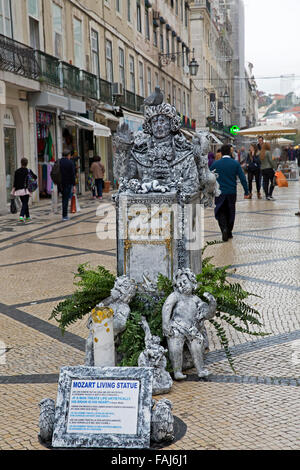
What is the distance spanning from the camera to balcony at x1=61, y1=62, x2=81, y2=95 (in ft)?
67.8

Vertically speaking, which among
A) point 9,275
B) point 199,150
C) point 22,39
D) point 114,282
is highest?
point 22,39

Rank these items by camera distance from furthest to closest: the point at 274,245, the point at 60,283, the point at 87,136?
the point at 87,136
the point at 274,245
the point at 60,283

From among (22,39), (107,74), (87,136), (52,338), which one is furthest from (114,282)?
(107,74)

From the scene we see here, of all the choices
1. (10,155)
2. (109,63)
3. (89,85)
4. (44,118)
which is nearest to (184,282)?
(10,155)

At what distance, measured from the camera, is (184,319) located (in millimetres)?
4059

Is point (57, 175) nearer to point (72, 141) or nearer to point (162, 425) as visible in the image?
point (72, 141)

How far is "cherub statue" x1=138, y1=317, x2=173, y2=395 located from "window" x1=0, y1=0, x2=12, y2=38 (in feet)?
48.4

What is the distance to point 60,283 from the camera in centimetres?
713

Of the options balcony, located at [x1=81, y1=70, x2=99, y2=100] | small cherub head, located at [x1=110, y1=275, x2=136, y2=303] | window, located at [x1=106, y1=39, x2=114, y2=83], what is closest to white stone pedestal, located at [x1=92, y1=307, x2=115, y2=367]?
small cherub head, located at [x1=110, y1=275, x2=136, y2=303]

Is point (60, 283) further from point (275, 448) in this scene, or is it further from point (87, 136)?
point (87, 136)

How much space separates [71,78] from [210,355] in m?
18.3

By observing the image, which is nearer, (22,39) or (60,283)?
(60,283)

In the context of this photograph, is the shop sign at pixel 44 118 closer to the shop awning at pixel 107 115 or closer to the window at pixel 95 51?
the shop awning at pixel 107 115

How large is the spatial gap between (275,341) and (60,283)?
314 cm
